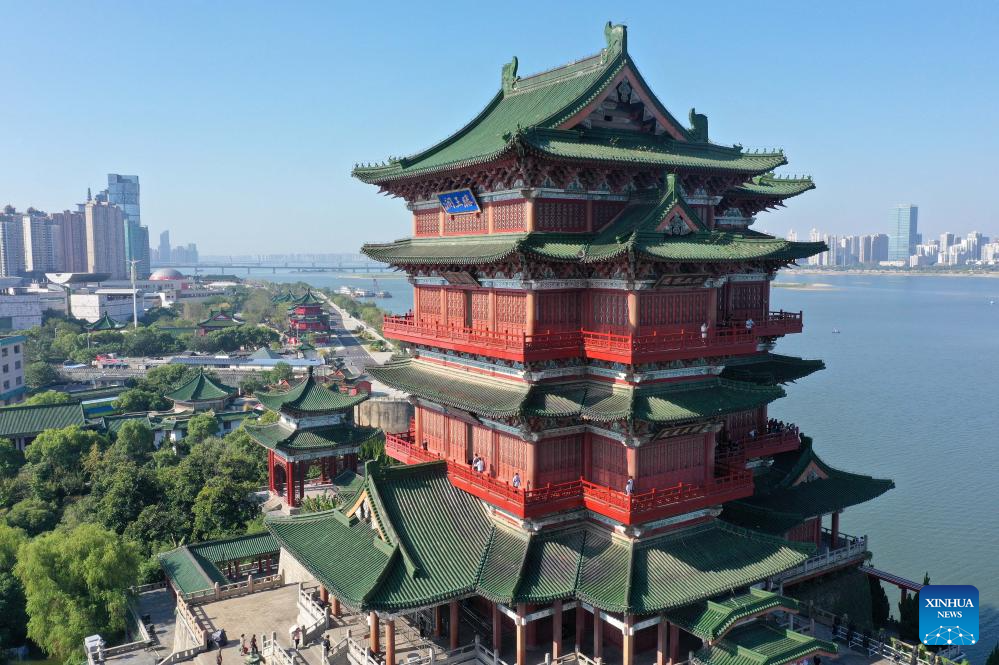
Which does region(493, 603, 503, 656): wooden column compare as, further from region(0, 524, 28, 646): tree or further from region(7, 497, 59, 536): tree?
region(7, 497, 59, 536): tree

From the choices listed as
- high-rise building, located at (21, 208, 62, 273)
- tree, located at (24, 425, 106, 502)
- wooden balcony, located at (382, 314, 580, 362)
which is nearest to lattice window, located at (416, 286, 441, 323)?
wooden balcony, located at (382, 314, 580, 362)

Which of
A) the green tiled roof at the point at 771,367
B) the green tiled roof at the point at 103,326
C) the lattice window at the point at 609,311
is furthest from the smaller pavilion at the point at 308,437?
the green tiled roof at the point at 103,326

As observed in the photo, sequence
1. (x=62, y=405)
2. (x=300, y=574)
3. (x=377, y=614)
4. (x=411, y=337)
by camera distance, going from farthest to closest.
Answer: (x=62, y=405), (x=300, y=574), (x=411, y=337), (x=377, y=614)

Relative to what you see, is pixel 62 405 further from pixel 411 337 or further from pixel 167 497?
pixel 411 337

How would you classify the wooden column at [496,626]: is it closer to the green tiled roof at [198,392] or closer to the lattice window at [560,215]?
the lattice window at [560,215]

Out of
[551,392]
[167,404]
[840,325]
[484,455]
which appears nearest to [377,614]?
[484,455]

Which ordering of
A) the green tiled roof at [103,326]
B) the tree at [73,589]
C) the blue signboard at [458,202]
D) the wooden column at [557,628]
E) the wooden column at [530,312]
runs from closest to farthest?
the wooden column at [557,628] < the wooden column at [530,312] < the blue signboard at [458,202] < the tree at [73,589] < the green tiled roof at [103,326]
